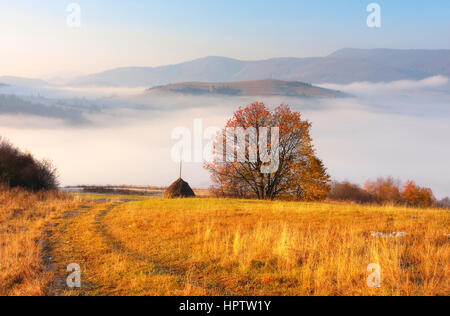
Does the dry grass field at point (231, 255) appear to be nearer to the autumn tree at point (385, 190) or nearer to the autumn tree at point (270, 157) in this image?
the autumn tree at point (270, 157)

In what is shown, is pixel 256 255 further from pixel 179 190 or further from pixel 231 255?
pixel 179 190

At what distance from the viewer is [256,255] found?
13.0 m

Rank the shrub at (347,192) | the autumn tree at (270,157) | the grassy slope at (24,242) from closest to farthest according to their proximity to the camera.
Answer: the grassy slope at (24,242)
the autumn tree at (270,157)
the shrub at (347,192)

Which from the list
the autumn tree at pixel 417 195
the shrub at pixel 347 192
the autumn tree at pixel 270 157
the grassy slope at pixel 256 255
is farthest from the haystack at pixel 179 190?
the autumn tree at pixel 417 195

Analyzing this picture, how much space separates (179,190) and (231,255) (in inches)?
1129

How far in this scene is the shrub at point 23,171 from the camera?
39.2 meters

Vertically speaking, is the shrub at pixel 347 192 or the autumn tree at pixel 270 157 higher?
the autumn tree at pixel 270 157

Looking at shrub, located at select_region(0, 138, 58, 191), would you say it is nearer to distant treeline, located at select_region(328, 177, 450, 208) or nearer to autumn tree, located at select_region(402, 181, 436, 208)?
distant treeline, located at select_region(328, 177, 450, 208)

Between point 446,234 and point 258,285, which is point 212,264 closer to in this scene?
point 258,285

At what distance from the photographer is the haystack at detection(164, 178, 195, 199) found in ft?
135

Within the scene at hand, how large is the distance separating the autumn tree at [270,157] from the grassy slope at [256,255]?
49.7 feet
